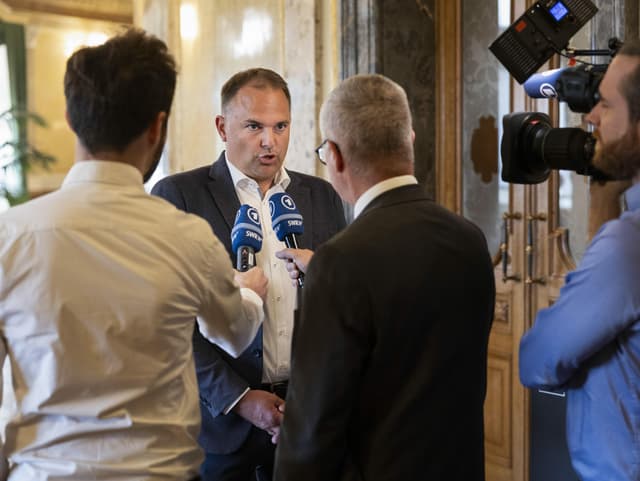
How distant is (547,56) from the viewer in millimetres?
2209

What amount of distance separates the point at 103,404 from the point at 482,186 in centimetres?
274

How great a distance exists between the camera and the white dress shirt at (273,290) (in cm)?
234

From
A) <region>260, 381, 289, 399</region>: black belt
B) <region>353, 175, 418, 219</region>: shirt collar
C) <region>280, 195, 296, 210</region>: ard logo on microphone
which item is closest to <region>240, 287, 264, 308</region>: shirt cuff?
<region>353, 175, 418, 219</region>: shirt collar

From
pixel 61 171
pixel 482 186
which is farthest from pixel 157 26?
pixel 482 186

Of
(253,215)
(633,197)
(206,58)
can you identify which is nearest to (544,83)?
(633,197)

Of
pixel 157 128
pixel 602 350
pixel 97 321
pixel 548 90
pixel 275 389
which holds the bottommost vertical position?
pixel 275 389

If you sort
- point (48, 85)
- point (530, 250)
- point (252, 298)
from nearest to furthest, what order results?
1. point (252, 298)
2. point (530, 250)
3. point (48, 85)

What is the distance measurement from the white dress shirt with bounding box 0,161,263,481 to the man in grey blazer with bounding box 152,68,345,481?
0.70 meters

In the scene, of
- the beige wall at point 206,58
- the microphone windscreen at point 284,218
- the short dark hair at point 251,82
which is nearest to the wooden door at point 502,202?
the beige wall at point 206,58

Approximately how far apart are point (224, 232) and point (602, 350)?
1.13 meters

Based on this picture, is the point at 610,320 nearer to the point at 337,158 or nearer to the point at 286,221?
the point at 337,158

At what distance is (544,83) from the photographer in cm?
210

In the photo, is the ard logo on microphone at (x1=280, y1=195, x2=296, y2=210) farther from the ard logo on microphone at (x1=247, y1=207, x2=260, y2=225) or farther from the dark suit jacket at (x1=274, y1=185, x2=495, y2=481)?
the dark suit jacket at (x1=274, y1=185, x2=495, y2=481)

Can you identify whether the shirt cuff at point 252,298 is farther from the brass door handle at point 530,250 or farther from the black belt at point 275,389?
the brass door handle at point 530,250
